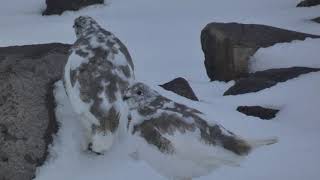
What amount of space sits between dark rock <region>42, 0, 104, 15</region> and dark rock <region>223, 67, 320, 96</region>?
7.95 m

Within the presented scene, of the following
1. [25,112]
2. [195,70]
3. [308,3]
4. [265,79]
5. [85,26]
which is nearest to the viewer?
[25,112]

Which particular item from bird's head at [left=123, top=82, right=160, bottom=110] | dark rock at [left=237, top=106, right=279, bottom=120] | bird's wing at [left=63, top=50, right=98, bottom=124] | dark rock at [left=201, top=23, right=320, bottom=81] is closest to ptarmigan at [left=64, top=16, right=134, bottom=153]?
bird's wing at [left=63, top=50, right=98, bottom=124]

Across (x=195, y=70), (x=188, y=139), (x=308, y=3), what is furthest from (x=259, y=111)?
(x=308, y=3)

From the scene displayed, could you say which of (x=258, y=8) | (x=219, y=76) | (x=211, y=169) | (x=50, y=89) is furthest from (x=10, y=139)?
(x=258, y=8)

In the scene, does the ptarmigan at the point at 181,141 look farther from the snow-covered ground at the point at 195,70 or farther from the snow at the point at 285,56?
the snow at the point at 285,56

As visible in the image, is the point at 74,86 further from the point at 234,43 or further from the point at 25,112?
the point at 234,43

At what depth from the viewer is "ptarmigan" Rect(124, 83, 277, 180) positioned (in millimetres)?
3729

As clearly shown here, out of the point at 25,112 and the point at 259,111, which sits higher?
the point at 25,112

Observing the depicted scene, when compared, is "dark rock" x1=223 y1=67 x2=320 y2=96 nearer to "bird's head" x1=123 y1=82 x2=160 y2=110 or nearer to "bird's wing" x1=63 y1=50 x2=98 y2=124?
"bird's wing" x1=63 y1=50 x2=98 y2=124

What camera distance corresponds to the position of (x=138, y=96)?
412 centimetres

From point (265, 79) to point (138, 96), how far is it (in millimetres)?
2980

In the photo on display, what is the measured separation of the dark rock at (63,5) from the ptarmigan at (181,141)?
10.5 m

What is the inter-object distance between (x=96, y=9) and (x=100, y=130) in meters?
10.2

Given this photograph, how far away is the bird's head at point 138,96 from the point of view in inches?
162
